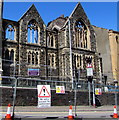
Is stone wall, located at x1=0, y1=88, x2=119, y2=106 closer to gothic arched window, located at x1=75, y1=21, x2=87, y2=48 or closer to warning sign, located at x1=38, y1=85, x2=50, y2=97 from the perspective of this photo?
warning sign, located at x1=38, y1=85, x2=50, y2=97

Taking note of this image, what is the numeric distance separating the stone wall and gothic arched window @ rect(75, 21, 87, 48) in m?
10.6

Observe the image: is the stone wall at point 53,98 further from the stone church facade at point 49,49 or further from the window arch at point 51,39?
the window arch at point 51,39

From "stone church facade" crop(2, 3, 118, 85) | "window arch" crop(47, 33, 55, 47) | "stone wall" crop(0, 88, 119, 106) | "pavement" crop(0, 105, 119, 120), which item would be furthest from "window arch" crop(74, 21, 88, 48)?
"pavement" crop(0, 105, 119, 120)

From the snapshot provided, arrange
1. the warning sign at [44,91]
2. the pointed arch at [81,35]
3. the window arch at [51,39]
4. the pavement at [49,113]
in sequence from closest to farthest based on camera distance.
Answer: the pavement at [49,113], the warning sign at [44,91], the window arch at [51,39], the pointed arch at [81,35]

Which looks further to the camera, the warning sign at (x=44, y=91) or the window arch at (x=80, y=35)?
→ the window arch at (x=80, y=35)

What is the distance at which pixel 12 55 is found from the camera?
26641 millimetres

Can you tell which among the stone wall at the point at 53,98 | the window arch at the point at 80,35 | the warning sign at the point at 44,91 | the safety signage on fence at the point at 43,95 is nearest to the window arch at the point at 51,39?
the window arch at the point at 80,35

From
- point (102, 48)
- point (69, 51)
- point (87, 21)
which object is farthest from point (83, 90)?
point (102, 48)

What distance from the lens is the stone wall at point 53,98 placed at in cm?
1678

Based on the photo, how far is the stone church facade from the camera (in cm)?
2639

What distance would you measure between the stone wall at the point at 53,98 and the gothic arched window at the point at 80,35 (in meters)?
10.6

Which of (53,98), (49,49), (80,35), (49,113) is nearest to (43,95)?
(49,113)

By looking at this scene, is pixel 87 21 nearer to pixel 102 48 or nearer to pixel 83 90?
pixel 102 48

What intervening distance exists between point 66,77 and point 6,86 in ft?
43.0
